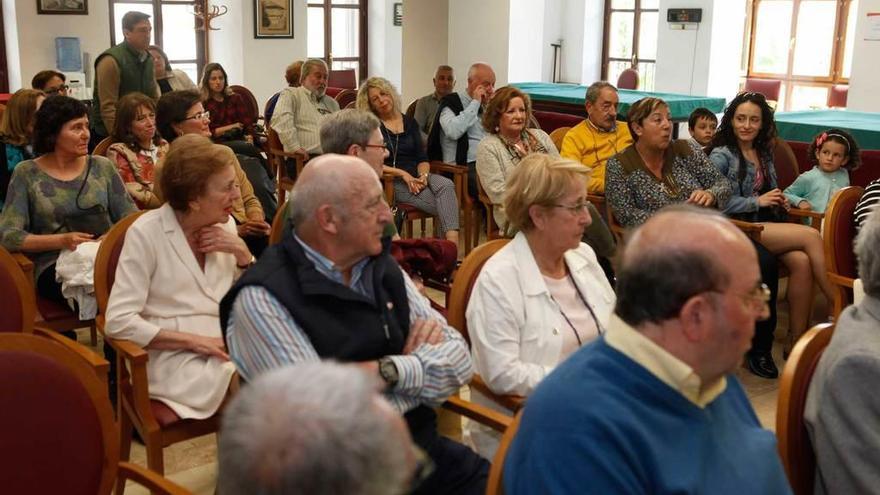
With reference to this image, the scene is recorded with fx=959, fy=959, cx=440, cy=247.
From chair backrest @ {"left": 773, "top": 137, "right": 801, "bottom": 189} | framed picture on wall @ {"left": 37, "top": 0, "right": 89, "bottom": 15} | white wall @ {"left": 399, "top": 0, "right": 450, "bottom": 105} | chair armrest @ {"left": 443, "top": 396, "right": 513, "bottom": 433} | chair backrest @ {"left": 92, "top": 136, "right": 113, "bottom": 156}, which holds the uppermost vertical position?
framed picture on wall @ {"left": 37, "top": 0, "right": 89, "bottom": 15}

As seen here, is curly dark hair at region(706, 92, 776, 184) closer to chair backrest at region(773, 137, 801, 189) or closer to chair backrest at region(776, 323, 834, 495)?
chair backrest at region(773, 137, 801, 189)

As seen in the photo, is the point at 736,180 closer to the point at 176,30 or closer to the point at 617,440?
the point at 617,440

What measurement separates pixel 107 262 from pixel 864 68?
859 cm

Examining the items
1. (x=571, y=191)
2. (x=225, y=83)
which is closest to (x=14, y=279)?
(x=571, y=191)

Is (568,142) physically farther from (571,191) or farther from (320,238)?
(320,238)

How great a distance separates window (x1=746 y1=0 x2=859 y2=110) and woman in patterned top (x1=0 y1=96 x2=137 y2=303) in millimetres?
9696

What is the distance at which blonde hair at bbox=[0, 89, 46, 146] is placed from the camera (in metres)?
4.76

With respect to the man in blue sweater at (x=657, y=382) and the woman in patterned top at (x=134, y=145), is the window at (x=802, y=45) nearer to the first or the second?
the woman in patterned top at (x=134, y=145)

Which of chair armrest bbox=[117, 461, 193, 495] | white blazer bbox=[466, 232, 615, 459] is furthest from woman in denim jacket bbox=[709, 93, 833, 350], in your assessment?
chair armrest bbox=[117, 461, 193, 495]

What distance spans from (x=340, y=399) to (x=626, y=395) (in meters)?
0.65

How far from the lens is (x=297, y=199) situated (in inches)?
85.4

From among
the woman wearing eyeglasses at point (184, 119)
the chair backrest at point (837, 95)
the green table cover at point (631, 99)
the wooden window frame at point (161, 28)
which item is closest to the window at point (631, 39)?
the chair backrest at point (837, 95)

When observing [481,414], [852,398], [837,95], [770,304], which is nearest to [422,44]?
[837,95]

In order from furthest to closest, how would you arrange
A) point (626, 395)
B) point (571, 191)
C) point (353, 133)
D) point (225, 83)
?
1. point (225, 83)
2. point (353, 133)
3. point (571, 191)
4. point (626, 395)
